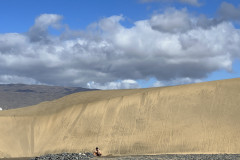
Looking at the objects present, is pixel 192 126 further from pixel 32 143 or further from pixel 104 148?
pixel 32 143

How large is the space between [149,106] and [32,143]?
1669 centimetres

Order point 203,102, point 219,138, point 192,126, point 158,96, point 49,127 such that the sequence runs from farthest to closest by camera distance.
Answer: point 49,127 < point 158,96 < point 203,102 < point 192,126 < point 219,138

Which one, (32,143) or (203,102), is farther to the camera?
(32,143)

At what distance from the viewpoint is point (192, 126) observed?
4600cm

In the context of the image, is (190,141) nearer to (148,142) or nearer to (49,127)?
(148,142)

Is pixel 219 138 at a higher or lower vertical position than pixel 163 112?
lower

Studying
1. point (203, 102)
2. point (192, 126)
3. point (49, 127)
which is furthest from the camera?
point (49, 127)

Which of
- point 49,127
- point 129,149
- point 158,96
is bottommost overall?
point 129,149

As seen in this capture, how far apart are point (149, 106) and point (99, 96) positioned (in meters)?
10.4

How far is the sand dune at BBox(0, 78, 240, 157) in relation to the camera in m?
44.6

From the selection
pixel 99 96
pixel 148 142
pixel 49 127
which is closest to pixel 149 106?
pixel 148 142

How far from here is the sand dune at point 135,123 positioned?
44.6 metres

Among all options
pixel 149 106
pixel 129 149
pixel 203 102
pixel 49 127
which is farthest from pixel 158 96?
pixel 49 127

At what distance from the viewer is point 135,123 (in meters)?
49.3
